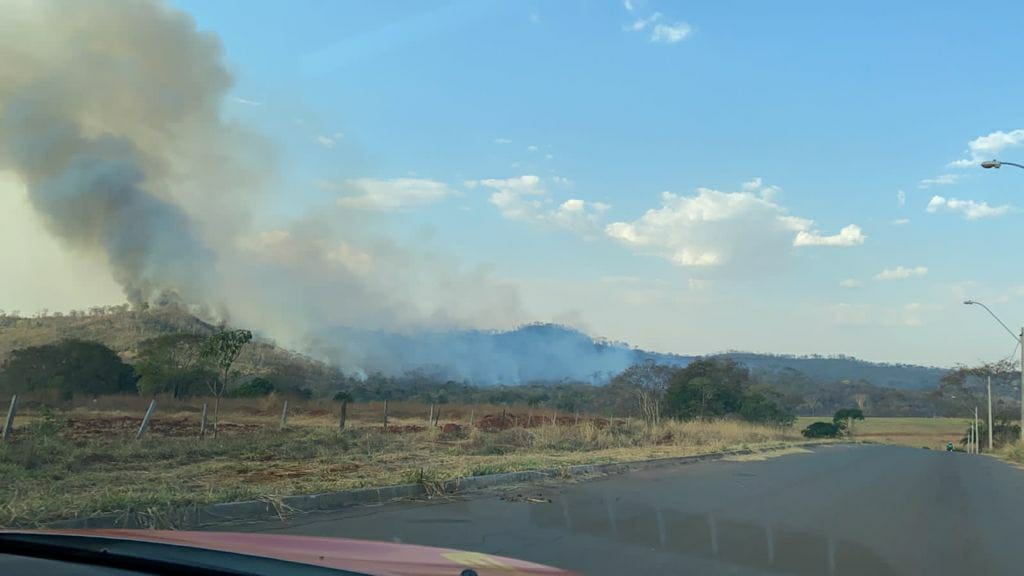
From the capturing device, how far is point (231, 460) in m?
14.7

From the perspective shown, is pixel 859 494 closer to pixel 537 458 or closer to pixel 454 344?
pixel 537 458

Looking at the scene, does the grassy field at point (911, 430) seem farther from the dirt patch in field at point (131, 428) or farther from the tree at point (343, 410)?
the dirt patch in field at point (131, 428)

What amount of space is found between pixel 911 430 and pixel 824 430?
23.4 m

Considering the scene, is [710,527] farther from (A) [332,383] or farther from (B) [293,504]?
(A) [332,383]

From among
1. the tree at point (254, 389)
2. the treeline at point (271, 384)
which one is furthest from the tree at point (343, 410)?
the tree at point (254, 389)

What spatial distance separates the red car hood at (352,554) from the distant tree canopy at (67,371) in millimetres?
40284

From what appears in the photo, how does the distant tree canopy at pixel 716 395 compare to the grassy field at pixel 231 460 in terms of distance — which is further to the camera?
the distant tree canopy at pixel 716 395

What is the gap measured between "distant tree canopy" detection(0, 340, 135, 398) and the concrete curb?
107ft

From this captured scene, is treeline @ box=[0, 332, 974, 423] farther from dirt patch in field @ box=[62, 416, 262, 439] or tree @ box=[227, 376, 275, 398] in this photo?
dirt patch in field @ box=[62, 416, 262, 439]

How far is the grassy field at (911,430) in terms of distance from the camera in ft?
233

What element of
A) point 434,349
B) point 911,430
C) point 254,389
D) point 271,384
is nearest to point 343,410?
point 254,389

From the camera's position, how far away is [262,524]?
8.32 meters

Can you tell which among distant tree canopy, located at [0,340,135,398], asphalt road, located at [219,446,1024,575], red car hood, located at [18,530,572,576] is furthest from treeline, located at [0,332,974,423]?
red car hood, located at [18,530,572,576]

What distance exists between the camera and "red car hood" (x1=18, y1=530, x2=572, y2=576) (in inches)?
105
